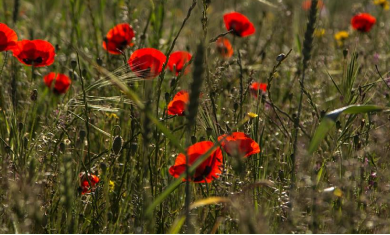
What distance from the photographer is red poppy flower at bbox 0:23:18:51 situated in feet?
6.91

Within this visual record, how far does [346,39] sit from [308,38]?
2.22 meters

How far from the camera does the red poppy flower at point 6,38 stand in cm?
211

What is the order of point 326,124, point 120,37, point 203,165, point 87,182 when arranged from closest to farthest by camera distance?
1. point 326,124
2. point 203,165
3. point 87,182
4. point 120,37

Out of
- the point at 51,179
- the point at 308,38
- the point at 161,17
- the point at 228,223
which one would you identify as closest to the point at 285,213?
the point at 228,223

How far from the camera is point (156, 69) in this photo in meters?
1.98

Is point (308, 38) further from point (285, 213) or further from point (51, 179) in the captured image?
point (51, 179)

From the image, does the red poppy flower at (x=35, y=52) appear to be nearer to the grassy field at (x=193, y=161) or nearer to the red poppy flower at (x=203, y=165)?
the grassy field at (x=193, y=161)

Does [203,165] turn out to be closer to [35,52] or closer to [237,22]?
[35,52]

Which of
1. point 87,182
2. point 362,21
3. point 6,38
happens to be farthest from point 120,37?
point 362,21

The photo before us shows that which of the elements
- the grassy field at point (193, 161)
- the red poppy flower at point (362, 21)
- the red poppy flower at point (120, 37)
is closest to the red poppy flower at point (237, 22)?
the grassy field at point (193, 161)

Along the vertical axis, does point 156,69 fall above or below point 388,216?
above

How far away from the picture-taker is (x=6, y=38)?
6.94 feet

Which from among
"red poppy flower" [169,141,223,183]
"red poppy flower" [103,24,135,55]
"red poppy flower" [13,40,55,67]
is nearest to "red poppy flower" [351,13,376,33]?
"red poppy flower" [103,24,135,55]

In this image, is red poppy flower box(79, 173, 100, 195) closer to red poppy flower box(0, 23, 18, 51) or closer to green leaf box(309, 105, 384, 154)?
red poppy flower box(0, 23, 18, 51)
